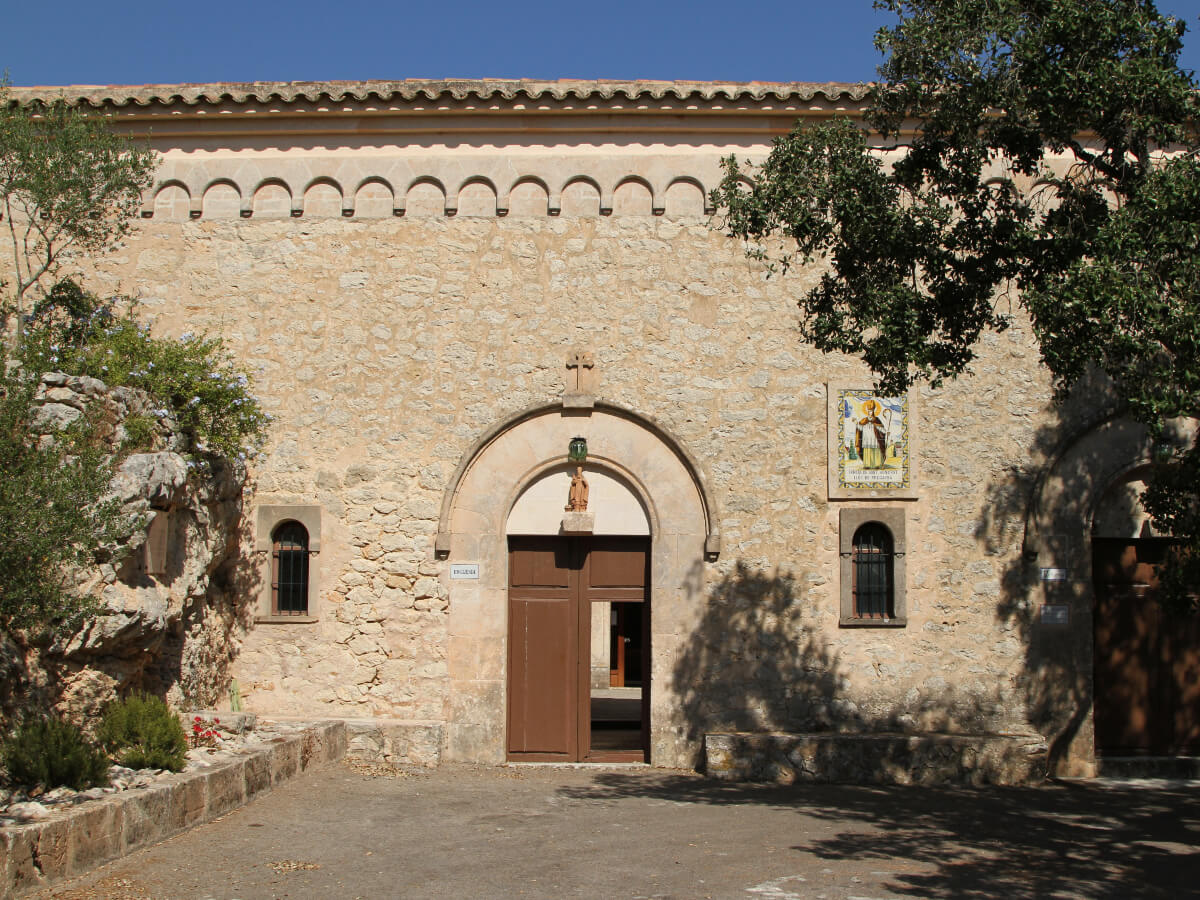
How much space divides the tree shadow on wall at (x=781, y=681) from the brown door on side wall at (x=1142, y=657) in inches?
59.9

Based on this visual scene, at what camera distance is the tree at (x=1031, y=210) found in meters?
7.61

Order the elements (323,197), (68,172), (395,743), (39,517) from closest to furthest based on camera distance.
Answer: (39,517) < (68,172) < (395,743) < (323,197)

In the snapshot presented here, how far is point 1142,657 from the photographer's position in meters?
12.5

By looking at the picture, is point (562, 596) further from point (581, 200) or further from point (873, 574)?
point (581, 200)

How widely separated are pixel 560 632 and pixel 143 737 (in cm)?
477

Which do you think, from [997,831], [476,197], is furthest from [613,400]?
[997,831]

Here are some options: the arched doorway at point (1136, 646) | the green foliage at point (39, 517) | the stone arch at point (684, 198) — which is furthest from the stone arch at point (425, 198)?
the arched doorway at point (1136, 646)

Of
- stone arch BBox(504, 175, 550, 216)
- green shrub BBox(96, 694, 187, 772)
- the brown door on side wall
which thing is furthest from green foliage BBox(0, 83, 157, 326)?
the brown door on side wall

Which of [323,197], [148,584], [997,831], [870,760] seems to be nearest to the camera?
[997,831]

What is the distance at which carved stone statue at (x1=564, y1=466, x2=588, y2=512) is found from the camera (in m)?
12.2

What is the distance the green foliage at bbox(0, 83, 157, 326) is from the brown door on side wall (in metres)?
10.8

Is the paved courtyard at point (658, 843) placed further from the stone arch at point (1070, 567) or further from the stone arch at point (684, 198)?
the stone arch at point (684, 198)

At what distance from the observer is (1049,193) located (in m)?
12.8

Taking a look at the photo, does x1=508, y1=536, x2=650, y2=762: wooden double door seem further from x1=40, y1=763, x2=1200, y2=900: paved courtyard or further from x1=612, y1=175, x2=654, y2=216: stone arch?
x1=612, y1=175, x2=654, y2=216: stone arch
